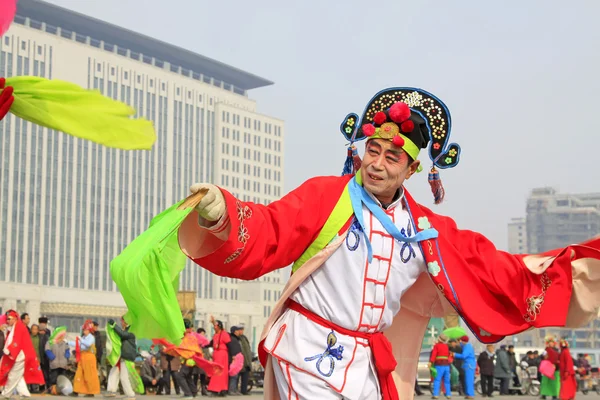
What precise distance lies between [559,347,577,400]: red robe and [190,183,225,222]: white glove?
62.6ft

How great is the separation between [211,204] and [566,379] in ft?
63.0

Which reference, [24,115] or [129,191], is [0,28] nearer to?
[24,115]

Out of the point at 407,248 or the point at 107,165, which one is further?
the point at 107,165

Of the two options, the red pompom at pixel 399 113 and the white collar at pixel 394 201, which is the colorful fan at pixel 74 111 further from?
the red pompom at pixel 399 113

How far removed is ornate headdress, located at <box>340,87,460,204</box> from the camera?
506 centimetres

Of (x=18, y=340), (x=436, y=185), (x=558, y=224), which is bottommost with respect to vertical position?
(x=18, y=340)

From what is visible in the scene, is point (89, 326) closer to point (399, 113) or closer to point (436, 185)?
point (436, 185)

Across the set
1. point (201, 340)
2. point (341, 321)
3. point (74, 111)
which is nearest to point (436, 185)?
point (341, 321)

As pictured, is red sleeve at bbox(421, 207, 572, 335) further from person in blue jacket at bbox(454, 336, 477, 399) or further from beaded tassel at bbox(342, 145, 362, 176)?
person in blue jacket at bbox(454, 336, 477, 399)

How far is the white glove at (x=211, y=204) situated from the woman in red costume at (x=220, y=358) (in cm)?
1544

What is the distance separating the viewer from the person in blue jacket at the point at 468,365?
72.6 feet

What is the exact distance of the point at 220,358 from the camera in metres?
20.0

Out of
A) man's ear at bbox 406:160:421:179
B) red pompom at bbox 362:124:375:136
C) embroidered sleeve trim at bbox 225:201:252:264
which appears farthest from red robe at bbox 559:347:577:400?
embroidered sleeve trim at bbox 225:201:252:264

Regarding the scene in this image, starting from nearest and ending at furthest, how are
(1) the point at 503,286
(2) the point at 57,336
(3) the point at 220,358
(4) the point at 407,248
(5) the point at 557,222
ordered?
(4) the point at 407,248 < (1) the point at 503,286 < (2) the point at 57,336 < (3) the point at 220,358 < (5) the point at 557,222
